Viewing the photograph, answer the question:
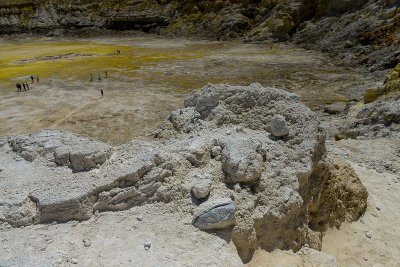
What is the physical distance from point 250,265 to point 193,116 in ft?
13.1

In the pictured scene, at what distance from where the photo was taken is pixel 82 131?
17.5 m

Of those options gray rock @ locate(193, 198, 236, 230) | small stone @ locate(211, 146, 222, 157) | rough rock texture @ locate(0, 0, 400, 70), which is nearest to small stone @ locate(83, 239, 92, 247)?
gray rock @ locate(193, 198, 236, 230)

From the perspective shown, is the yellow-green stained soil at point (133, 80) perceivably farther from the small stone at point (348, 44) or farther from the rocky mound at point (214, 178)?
the rocky mound at point (214, 178)

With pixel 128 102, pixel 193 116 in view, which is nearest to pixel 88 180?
pixel 193 116

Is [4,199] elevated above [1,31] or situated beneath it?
elevated above

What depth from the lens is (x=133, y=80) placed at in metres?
28.3

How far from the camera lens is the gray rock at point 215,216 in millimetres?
4621

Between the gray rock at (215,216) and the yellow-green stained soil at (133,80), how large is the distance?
16.8ft

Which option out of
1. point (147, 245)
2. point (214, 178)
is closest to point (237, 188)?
point (214, 178)

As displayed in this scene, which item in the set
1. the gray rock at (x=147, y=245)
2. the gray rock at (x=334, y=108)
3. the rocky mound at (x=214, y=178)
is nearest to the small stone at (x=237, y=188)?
the rocky mound at (x=214, y=178)

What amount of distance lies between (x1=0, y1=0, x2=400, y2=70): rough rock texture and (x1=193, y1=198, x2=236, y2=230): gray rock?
28.3 m

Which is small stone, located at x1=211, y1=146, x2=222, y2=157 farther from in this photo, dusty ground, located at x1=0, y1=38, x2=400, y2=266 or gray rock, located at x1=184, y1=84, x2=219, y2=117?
gray rock, located at x1=184, y1=84, x2=219, y2=117

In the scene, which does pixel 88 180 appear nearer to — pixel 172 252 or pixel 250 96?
pixel 172 252

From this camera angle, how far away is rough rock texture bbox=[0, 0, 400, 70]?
1367 inches
